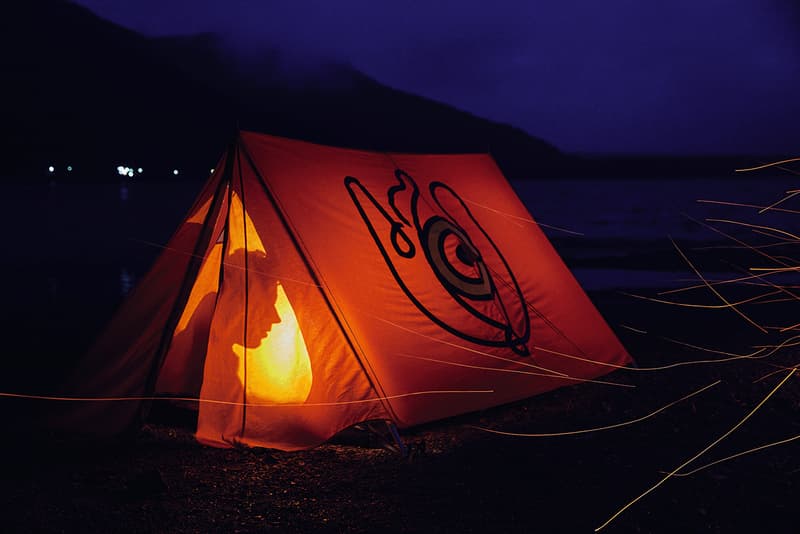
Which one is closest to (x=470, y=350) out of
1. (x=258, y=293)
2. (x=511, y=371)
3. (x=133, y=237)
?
(x=511, y=371)

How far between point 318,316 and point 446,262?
1.32m

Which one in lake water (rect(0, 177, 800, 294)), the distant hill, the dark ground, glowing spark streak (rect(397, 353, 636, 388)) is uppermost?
the distant hill

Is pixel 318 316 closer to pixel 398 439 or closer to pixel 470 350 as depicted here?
pixel 398 439

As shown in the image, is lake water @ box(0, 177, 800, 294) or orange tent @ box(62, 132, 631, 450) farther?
lake water @ box(0, 177, 800, 294)

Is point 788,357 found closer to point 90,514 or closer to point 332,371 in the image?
point 332,371

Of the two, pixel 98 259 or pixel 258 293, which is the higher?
pixel 98 259

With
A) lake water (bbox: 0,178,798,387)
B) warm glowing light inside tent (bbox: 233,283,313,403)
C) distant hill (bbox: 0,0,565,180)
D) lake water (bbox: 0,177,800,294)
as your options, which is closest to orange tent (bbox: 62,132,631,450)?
warm glowing light inside tent (bbox: 233,283,313,403)

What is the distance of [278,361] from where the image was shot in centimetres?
544

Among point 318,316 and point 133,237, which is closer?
point 318,316

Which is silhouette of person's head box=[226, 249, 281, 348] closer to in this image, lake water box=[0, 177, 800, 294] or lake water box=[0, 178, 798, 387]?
lake water box=[0, 178, 798, 387]

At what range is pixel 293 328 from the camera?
214 inches

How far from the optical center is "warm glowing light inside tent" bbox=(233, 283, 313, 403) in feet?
17.5

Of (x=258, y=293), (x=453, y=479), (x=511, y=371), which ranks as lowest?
(x=453, y=479)

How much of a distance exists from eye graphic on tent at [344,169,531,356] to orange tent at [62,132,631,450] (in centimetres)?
1
